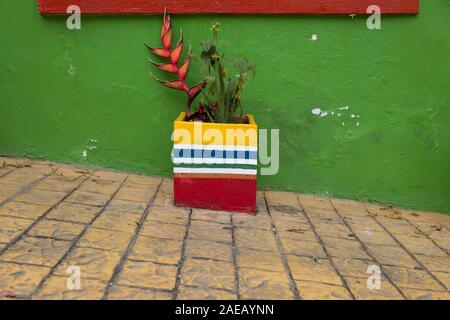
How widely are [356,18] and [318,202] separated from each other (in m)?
1.39

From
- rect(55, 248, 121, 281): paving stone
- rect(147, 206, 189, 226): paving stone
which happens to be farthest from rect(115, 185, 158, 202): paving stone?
rect(55, 248, 121, 281): paving stone

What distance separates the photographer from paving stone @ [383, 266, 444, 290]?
6.78ft

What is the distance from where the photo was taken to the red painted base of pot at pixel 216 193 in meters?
2.88

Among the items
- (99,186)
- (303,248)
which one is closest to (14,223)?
(99,186)

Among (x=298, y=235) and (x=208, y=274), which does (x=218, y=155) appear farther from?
(x=208, y=274)

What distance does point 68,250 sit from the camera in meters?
2.05

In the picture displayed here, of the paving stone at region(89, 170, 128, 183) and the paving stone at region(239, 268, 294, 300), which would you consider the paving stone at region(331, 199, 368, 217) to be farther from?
the paving stone at region(89, 170, 128, 183)

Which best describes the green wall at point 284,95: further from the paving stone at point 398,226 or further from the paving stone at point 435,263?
the paving stone at point 435,263

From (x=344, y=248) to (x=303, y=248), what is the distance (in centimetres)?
25

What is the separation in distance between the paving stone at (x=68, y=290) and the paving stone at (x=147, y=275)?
0.10m

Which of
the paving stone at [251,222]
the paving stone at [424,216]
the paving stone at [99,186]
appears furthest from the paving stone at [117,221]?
the paving stone at [424,216]

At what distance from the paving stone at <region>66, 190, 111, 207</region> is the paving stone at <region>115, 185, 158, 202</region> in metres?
0.10
